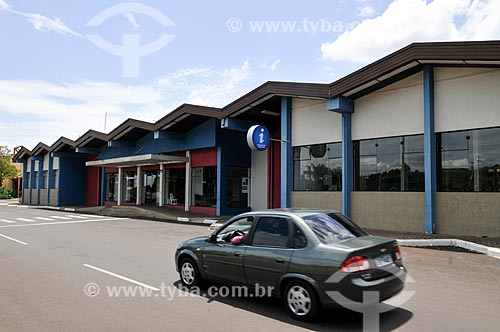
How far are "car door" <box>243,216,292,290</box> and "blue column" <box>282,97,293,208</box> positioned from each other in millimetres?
12796

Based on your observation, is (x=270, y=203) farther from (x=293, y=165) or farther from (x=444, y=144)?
(x=444, y=144)

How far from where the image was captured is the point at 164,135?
2570 cm

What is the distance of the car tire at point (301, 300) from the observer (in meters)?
5.17

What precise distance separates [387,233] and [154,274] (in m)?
9.34

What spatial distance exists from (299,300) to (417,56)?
35.6ft

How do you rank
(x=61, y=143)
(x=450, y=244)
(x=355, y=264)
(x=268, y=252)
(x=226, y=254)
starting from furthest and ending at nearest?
(x=61, y=143)
(x=450, y=244)
(x=226, y=254)
(x=268, y=252)
(x=355, y=264)

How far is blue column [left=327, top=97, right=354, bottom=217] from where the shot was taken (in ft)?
54.5

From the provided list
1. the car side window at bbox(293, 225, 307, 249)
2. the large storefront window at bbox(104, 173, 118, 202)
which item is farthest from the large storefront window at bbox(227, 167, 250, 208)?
the car side window at bbox(293, 225, 307, 249)

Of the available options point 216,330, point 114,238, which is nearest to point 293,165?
point 114,238

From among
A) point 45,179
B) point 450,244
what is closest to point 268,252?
point 450,244

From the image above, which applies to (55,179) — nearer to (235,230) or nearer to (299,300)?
(235,230)

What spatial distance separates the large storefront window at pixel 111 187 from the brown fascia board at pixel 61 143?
4.00 metres

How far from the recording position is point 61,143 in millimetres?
36531

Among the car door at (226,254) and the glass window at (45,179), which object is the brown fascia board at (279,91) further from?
the glass window at (45,179)
